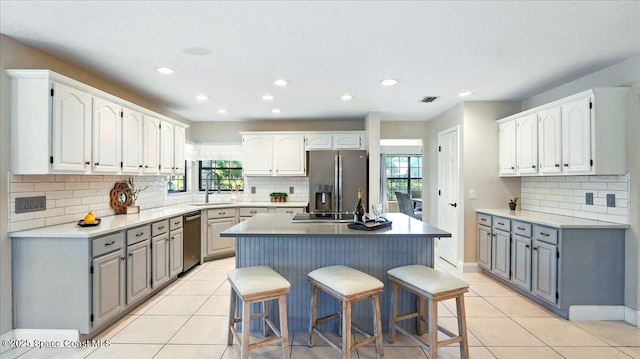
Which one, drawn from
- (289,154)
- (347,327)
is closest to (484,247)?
(347,327)

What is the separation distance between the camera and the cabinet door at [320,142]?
5508 mm

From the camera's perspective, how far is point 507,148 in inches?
166

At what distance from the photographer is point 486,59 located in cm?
291

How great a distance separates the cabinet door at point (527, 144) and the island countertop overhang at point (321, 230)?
1.81 meters

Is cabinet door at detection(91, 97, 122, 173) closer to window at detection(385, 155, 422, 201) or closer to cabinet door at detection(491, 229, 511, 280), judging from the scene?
cabinet door at detection(491, 229, 511, 280)

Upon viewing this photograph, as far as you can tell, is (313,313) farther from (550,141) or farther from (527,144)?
(527,144)

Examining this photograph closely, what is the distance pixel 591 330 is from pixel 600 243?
0.77 metres

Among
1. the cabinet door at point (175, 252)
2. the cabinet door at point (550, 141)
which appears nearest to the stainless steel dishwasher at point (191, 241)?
the cabinet door at point (175, 252)

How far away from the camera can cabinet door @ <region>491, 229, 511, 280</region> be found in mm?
3752

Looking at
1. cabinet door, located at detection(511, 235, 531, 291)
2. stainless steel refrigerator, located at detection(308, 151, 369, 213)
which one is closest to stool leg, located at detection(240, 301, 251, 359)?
cabinet door, located at detection(511, 235, 531, 291)

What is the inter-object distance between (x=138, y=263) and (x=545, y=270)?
3.97 m

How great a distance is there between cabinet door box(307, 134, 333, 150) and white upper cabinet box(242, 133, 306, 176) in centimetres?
22

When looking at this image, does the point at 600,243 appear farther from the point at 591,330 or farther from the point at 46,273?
the point at 46,273

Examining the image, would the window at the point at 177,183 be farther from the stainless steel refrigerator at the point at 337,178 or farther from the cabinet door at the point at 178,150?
the stainless steel refrigerator at the point at 337,178
